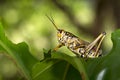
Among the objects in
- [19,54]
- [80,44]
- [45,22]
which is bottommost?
[45,22]

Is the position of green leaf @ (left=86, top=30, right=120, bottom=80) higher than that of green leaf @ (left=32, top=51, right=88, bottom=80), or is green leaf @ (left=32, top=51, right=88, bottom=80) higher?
green leaf @ (left=32, top=51, right=88, bottom=80)

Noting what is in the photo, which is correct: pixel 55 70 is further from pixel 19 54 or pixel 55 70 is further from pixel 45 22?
pixel 45 22

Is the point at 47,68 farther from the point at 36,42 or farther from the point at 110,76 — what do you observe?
the point at 36,42

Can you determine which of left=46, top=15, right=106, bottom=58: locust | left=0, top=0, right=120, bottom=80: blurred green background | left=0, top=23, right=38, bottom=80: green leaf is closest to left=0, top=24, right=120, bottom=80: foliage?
left=0, top=23, right=38, bottom=80: green leaf

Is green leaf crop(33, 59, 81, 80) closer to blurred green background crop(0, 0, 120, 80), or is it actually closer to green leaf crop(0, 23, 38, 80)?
green leaf crop(0, 23, 38, 80)

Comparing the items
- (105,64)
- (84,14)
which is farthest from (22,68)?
(84,14)

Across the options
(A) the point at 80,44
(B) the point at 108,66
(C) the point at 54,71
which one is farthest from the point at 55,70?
(A) the point at 80,44

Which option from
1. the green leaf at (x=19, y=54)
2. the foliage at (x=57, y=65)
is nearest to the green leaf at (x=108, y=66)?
the foliage at (x=57, y=65)
